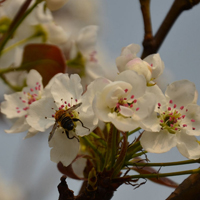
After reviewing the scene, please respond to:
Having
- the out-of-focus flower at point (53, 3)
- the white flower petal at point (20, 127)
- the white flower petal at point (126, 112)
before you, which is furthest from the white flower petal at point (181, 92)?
the out-of-focus flower at point (53, 3)

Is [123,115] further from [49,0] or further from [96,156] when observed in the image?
[49,0]

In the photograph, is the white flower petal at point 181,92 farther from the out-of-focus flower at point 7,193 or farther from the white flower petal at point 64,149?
the out-of-focus flower at point 7,193

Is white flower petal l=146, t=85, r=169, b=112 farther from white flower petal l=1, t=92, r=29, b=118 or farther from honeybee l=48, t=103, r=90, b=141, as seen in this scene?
white flower petal l=1, t=92, r=29, b=118

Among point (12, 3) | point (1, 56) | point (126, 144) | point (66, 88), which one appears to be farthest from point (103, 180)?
point (12, 3)

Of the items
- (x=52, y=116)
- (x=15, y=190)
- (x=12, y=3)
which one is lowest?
(x=15, y=190)

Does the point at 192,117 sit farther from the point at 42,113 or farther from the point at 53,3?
the point at 53,3

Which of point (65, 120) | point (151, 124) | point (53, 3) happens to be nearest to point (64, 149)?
point (65, 120)
